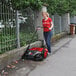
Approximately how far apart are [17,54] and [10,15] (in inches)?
50.9

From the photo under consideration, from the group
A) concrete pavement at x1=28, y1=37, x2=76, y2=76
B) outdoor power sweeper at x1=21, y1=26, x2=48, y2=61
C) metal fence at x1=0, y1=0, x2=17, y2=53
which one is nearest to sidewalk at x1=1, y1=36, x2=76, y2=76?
concrete pavement at x1=28, y1=37, x2=76, y2=76

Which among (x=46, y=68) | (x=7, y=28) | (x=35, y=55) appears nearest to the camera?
(x=46, y=68)

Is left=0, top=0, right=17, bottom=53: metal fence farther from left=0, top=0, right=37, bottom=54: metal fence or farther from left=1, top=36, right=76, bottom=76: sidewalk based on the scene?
left=1, top=36, right=76, bottom=76: sidewalk

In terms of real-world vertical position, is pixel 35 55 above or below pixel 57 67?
above

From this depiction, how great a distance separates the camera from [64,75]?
182 inches

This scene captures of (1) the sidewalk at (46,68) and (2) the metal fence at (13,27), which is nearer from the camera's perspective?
(1) the sidewalk at (46,68)

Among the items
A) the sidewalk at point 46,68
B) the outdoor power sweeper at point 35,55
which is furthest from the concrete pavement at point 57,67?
the outdoor power sweeper at point 35,55

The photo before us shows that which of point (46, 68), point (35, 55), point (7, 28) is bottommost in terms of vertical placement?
point (46, 68)

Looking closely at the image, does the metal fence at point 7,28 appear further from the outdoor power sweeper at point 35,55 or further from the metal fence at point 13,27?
the outdoor power sweeper at point 35,55

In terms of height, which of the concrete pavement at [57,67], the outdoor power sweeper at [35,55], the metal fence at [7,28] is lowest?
the concrete pavement at [57,67]

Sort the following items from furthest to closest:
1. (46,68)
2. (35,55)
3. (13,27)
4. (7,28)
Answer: (13,27) → (35,55) → (7,28) → (46,68)

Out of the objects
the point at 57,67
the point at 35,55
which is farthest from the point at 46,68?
the point at 35,55

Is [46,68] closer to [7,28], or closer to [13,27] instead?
[7,28]

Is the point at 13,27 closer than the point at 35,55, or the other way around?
the point at 35,55
